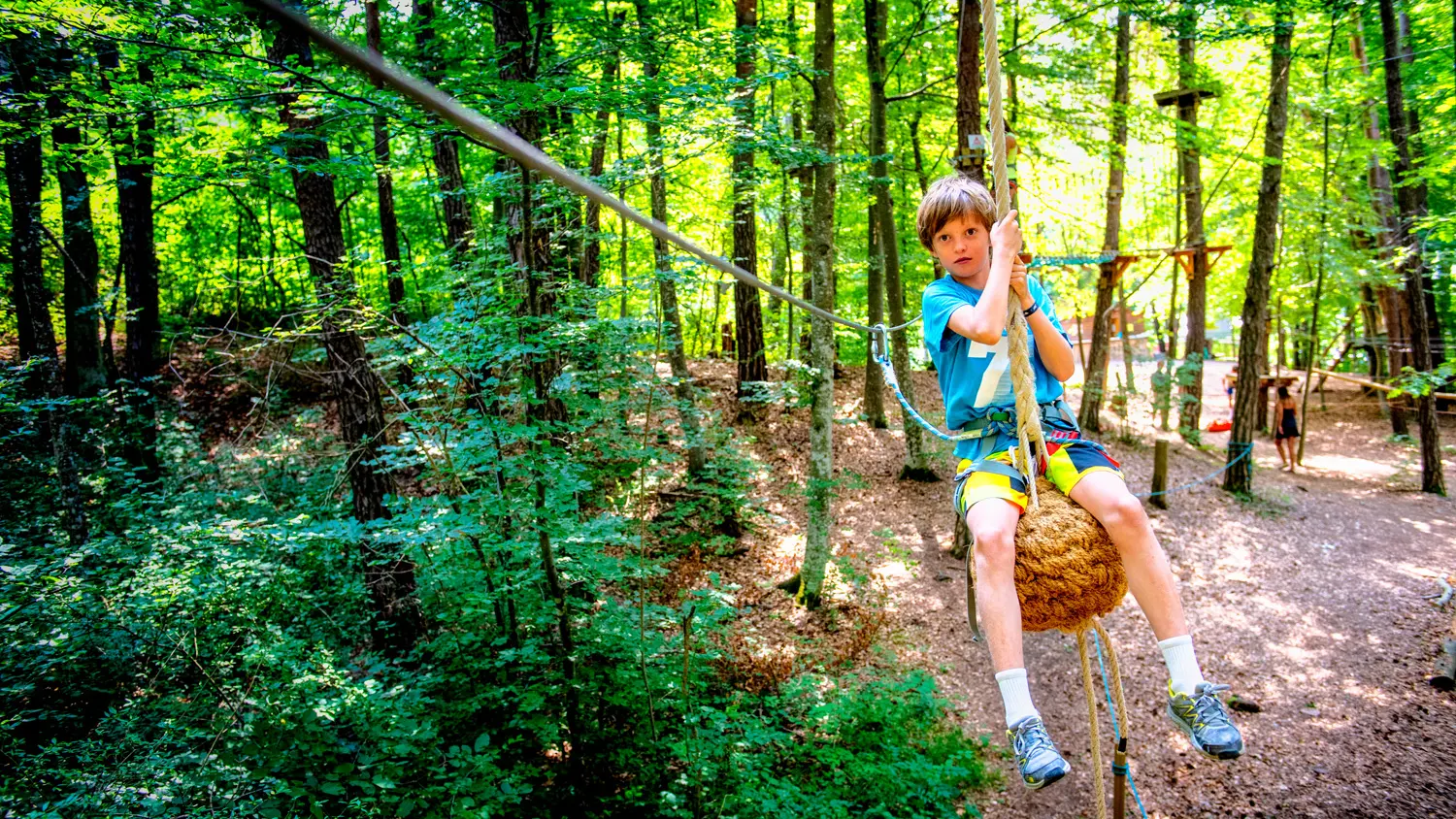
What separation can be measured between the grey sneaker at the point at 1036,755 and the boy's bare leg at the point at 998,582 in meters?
0.16

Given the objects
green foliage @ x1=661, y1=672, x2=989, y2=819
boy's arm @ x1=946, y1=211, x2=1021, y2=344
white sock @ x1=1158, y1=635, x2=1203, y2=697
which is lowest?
green foliage @ x1=661, y1=672, x2=989, y2=819

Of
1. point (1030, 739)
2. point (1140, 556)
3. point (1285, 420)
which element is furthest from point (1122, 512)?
point (1285, 420)

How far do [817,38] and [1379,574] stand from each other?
788 cm

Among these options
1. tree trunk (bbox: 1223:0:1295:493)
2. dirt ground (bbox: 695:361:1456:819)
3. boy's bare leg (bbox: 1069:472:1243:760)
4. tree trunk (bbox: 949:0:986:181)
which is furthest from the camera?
tree trunk (bbox: 1223:0:1295:493)

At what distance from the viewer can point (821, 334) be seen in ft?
22.6

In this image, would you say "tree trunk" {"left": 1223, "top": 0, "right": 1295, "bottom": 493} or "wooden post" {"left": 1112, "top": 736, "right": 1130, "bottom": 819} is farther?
"tree trunk" {"left": 1223, "top": 0, "right": 1295, "bottom": 493}

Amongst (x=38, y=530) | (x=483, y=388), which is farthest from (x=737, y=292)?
(x=38, y=530)

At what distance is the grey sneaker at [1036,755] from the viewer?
1854 mm

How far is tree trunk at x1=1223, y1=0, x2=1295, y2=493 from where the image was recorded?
31.3ft

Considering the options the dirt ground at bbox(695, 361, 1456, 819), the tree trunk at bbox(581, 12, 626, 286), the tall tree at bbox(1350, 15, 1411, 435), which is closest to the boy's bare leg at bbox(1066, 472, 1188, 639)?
the tree trunk at bbox(581, 12, 626, 286)

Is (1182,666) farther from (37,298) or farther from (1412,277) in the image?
(1412,277)

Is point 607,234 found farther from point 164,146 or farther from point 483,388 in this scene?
point 164,146

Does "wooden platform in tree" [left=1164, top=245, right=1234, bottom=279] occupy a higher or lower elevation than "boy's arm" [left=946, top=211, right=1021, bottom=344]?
higher

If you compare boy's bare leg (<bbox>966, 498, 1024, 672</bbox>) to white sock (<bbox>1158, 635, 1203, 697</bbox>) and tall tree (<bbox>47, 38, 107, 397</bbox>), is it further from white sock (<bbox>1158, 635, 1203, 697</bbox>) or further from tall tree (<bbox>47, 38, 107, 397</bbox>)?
tall tree (<bbox>47, 38, 107, 397</bbox>)
